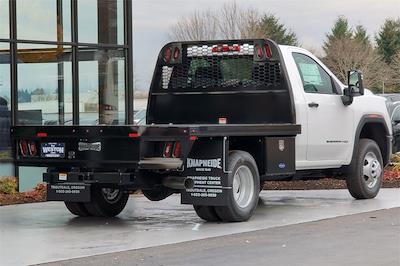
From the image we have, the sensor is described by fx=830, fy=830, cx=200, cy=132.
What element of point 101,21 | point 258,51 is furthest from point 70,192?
point 101,21

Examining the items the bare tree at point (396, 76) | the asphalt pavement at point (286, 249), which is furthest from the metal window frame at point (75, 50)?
the bare tree at point (396, 76)

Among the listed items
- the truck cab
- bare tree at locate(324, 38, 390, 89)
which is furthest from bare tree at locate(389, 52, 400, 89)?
the truck cab

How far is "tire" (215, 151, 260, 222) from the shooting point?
1025 centimetres

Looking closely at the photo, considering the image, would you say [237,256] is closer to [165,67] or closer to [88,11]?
[165,67]

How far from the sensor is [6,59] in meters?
14.5

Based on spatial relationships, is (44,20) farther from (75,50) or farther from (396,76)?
(396,76)

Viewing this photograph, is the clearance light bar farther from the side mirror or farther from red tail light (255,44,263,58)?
the side mirror

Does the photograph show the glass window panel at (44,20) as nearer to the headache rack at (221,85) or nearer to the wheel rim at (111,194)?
the headache rack at (221,85)

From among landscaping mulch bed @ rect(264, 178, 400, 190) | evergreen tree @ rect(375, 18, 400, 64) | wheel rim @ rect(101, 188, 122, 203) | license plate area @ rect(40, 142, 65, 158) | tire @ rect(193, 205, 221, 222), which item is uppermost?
evergreen tree @ rect(375, 18, 400, 64)

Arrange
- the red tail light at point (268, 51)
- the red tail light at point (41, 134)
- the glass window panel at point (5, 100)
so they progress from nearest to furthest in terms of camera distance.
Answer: the red tail light at point (41, 134), the red tail light at point (268, 51), the glass window panel at point (5, 100)

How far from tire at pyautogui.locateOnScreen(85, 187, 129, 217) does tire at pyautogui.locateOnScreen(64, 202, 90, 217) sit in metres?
0.07

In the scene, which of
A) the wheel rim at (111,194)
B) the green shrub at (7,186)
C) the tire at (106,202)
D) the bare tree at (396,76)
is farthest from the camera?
the bare tree at (396,76)

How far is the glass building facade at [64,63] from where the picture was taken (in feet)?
47.7

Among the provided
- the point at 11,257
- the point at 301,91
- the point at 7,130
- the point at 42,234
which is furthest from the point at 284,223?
the point at 7,130
